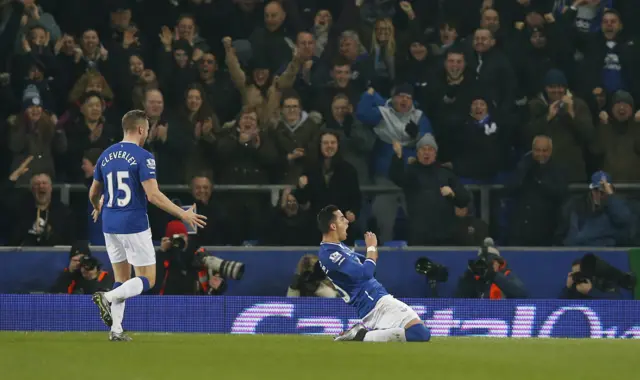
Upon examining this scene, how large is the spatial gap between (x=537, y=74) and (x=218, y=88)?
4658 mm

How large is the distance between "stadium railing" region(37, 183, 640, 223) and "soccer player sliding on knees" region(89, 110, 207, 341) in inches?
224

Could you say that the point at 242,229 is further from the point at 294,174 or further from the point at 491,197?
the point at 491,197

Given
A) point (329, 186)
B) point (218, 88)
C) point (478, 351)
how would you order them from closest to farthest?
1. point (478, 351)
2. point (329, 186)
3. point (218, 88)

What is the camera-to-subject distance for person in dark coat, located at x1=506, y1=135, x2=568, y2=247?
57.2 feet

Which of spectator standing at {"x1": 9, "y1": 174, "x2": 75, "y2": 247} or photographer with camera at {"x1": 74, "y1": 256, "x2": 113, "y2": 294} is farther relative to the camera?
spectator standing at {"x1": 9, "y1": 174, "x2": 75, "y2": 247}

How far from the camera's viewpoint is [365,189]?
18.0m

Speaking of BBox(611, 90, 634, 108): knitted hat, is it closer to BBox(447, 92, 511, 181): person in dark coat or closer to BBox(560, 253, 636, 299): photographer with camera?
BBox(447, 92, 511, 181): person in dark coat

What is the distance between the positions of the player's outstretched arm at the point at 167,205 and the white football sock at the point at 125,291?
78 centimetres

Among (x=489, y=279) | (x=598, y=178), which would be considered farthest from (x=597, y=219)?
(x=489, y=279)

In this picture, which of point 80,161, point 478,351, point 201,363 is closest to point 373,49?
point 80,161

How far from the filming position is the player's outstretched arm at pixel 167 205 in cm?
1149

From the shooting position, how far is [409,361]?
34.2 feet

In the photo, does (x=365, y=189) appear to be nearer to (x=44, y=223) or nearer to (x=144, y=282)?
(x=44, y=223)

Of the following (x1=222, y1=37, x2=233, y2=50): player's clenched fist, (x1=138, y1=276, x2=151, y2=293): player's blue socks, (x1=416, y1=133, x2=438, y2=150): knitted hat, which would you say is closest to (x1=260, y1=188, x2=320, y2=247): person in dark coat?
(x1=416, y1=133, x2=438, y2=150): knitted hat
